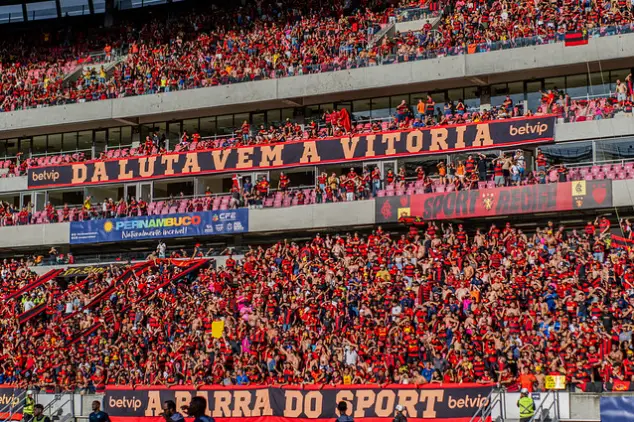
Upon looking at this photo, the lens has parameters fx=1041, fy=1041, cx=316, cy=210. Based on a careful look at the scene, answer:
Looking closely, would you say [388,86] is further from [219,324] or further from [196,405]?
[196,405]

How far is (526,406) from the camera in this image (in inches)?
970

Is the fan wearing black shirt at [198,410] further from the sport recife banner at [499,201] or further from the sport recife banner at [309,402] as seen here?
the sport recife banner at [499,201]

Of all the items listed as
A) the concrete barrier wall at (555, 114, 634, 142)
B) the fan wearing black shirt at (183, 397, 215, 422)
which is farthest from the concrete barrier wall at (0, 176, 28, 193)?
the fan wearing black shirt at (183, 397, 215, 422)

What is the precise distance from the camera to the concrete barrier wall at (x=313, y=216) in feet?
136

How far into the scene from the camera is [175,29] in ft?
176

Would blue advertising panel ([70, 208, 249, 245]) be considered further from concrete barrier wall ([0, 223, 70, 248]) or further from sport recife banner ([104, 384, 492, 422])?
sport recife banner ([104, 384, 492, 422])

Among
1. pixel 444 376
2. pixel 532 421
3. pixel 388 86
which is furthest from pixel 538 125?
pixel 532 421

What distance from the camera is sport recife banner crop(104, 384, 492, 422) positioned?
2714cm

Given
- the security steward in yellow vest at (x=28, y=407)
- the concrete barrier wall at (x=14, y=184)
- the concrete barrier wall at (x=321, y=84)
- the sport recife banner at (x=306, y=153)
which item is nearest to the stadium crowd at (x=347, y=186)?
the sport recife banner at (x=306, y=153)

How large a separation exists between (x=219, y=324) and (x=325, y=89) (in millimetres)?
14320

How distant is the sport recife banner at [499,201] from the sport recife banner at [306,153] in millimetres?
2398

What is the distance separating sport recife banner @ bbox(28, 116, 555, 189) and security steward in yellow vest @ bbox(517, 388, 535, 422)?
16.3 m

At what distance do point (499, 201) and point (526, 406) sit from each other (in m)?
14.5

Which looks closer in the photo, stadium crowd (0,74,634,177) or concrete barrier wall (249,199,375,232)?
stadium crowd (0,74,634,177)
